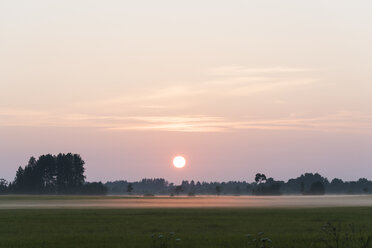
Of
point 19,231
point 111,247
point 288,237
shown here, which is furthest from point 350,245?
point 19,231

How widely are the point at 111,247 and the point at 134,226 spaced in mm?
14784

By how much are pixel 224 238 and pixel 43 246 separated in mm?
10929

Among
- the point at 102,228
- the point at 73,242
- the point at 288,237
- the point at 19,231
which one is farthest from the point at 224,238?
the point at 19,231

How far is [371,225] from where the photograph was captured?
45.7m

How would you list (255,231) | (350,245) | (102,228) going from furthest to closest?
1. (102,228)
2. (255,231)
3. (350,245)

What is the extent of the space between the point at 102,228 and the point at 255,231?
11.7 m

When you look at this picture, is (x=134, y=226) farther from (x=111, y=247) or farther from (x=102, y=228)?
(x=111, y=247)

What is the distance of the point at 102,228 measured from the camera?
43094 mm

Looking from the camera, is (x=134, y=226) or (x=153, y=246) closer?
(x=153, y=246)

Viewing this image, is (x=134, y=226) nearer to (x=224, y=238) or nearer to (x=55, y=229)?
(x=55, y=229)

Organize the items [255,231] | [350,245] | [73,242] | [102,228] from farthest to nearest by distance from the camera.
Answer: [102,228] → [255,231] → [73,242] → [350,245]

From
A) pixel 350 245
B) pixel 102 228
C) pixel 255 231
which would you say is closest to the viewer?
pixel 350 245

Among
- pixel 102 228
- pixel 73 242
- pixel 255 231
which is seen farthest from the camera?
pixel 102 228

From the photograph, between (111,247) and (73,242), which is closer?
(111,247)
